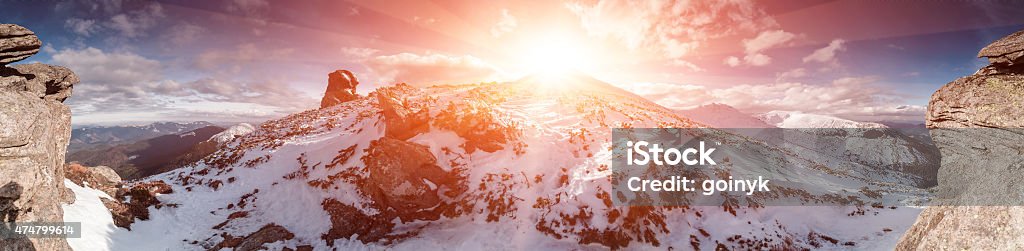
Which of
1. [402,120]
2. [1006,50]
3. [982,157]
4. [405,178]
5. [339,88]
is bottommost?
[405,178]

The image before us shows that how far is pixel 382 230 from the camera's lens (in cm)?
1977

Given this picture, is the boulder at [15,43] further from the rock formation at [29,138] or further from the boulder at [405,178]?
the boulder at [405,178]

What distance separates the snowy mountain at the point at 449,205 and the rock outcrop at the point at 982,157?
9.69 metres

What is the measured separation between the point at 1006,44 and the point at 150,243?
31.5 m

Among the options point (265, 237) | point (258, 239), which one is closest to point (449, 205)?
point (265, 237)

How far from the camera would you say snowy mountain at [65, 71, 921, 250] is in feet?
59.9

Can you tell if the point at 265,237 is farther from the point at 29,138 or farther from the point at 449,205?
the point at 29,138

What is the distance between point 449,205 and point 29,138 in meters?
15.5

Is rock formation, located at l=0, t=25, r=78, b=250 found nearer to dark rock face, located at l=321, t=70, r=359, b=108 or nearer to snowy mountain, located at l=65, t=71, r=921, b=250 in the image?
snowy mountain, located at l=65, t=71, r=921, b=250

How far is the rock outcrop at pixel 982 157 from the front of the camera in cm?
767

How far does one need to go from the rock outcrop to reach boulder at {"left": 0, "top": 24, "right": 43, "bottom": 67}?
91.6 feet

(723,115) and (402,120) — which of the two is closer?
(402,120)

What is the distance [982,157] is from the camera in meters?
8.64

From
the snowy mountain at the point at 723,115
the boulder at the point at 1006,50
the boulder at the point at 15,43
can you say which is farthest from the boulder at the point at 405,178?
the snowy mountain at the point at 723,115
